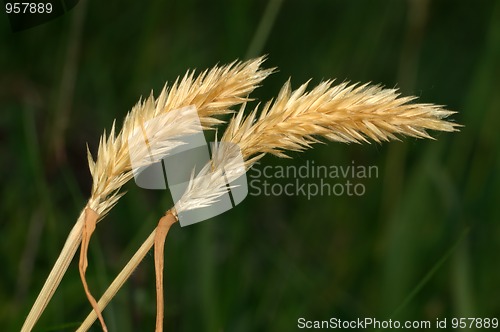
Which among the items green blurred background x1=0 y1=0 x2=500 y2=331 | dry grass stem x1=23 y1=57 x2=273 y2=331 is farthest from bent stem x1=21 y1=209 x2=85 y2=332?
green blurred background x1=0 y1=0 x2=500 y2=331

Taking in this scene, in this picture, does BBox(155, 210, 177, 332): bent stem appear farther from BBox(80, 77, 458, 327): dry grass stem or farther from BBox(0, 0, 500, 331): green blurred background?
BBox(0, 0, 500, 331): green blurred background

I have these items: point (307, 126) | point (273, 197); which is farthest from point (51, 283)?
point (273, 197)

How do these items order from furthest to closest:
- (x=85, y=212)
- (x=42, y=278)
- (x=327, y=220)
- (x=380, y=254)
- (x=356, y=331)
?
(x=327, y=220) < (x=380, y=254) < (x=42, y=278) < (x=356, y=331) < (x=85, y=212)

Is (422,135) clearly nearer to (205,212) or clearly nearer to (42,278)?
(205,212)

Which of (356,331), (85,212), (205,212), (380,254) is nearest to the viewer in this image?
(85,212)

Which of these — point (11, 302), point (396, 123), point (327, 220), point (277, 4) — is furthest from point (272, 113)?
point (327, 220)

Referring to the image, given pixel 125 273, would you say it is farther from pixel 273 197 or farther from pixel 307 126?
pixel 273 197
